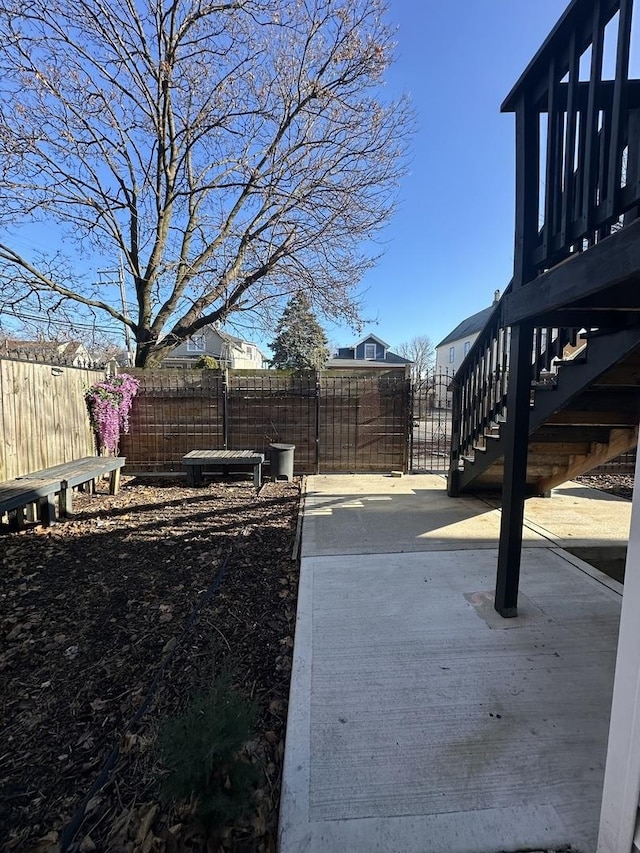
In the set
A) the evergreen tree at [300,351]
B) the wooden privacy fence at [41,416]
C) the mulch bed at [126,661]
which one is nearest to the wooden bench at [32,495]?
the mulch bed at [126,661]

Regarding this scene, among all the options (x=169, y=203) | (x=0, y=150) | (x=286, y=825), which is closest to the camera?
(x=286, y=825)

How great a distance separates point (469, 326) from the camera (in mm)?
32781

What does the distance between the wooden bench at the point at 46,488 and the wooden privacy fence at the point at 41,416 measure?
20cm

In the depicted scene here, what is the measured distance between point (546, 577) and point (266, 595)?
2206 millimetres

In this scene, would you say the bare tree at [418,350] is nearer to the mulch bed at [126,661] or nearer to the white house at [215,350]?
the white house at [215,350]

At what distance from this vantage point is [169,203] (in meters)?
8.14

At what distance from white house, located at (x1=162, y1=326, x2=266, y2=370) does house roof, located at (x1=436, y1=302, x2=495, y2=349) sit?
50.3 ft

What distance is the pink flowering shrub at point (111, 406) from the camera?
6816 mm

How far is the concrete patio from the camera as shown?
1.45 m

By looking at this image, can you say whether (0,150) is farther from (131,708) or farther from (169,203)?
(131,708)

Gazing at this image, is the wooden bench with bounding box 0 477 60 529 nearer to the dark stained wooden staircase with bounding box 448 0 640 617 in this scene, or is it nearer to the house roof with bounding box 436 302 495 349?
the dark stained wooden staircase with bounding box 448 0 640 617

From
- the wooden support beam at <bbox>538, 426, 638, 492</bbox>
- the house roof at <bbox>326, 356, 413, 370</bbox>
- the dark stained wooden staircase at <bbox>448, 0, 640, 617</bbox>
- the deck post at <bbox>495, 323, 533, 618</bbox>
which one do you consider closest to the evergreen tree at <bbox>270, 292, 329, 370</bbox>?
the house roof at <bbox>326, 356, 413, 370</bbox>

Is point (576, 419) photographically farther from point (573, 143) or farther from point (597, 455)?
point (573, 143)

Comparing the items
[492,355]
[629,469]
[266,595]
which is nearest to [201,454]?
[266,595]
